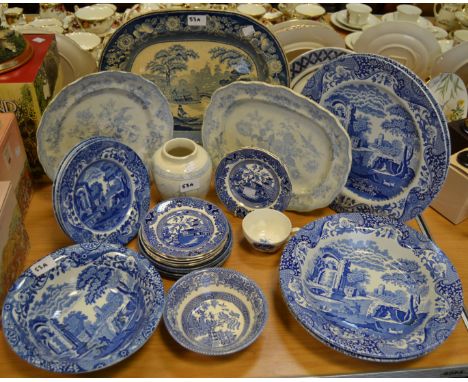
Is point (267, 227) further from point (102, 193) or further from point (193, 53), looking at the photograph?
point (193, 53)

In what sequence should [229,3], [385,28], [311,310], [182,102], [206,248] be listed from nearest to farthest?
[311,310] < [206,248] < [182,102] < [385,28] < [229,3]

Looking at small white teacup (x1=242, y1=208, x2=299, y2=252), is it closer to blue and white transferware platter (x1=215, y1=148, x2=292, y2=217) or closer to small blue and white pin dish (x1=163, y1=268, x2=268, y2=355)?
blue and white transferware platter (x1=215, y1=148, x2=292, y2=217)

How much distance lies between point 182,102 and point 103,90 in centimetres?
27

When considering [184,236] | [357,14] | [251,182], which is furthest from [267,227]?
[357,14]

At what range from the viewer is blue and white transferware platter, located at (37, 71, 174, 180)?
1267 millimetres

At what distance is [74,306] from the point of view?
1112mm

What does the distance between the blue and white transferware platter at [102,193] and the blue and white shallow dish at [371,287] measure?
44 centimetres

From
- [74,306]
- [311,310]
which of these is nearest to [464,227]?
[311,310]

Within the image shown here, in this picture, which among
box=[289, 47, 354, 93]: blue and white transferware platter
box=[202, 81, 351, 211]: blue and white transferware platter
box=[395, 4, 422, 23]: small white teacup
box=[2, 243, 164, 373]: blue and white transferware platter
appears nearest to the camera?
box=[2, 243, 164, 373]: blue and white transferware platter

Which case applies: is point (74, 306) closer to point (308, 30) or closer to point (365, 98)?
point (365, 98)

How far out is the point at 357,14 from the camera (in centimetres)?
202

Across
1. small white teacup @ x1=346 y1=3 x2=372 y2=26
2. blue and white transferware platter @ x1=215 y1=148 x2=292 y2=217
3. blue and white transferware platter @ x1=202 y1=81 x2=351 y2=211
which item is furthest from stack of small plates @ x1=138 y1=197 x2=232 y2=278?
small white teacup @ x1=346 y1=3 x2=372 y2=26

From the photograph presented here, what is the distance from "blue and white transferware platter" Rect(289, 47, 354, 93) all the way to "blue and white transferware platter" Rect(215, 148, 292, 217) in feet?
1.07

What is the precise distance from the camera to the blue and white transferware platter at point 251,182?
1313 millimetres
